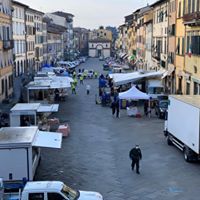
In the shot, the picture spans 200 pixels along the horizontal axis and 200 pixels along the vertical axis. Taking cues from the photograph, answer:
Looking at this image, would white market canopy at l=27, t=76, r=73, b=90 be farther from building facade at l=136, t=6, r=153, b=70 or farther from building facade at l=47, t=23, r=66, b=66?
building facade at l=47, t=23, r=66, b=66

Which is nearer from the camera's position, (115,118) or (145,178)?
(145,178)

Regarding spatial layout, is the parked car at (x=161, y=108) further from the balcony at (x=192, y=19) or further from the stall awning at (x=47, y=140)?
the stall awning at (x=47, y=140)

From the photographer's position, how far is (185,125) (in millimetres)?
21703

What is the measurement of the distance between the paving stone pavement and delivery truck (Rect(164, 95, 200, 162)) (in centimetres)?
→ 56

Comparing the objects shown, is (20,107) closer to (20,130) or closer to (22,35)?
(20,130)

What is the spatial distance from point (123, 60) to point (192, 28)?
84.5 m

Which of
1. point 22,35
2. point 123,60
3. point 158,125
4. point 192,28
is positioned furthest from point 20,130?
point 123,60

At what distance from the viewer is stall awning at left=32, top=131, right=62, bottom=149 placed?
58.4 feet

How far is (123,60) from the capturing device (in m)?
122

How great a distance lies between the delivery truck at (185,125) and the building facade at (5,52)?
23228 millimetres

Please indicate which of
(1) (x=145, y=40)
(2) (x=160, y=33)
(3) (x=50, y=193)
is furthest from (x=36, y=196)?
(1) (x=145, y=40)

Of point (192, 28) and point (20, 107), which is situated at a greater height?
point (192, 28)

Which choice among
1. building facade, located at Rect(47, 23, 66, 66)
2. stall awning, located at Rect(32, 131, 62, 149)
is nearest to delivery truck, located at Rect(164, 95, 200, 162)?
stall awning, located at Rect(32, 131, 62, 149)

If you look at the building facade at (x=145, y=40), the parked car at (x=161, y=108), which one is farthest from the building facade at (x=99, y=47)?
the parked car at (x=161, y=108)
